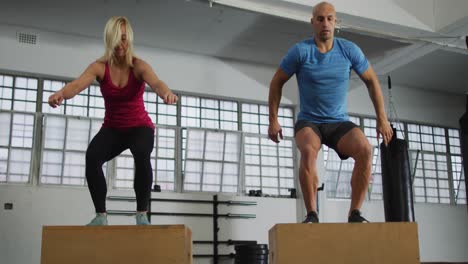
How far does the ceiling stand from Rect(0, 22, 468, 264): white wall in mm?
220

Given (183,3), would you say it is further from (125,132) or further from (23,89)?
(125,132)

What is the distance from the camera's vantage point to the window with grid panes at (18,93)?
338 inches

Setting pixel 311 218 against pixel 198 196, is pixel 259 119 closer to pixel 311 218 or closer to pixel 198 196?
pixel 198 196

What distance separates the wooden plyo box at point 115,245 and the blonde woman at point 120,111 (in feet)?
1.10

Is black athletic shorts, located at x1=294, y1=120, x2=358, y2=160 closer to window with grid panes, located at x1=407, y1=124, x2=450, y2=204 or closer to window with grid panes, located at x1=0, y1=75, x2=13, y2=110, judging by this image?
window with grid panes, located at x1=0, y1=75, x2=13, y2=110

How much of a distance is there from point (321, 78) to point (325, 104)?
0.14 meters

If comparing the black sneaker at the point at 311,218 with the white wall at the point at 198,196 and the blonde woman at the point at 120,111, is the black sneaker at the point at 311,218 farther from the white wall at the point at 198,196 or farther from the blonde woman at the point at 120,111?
the white wall at the point at 198,196

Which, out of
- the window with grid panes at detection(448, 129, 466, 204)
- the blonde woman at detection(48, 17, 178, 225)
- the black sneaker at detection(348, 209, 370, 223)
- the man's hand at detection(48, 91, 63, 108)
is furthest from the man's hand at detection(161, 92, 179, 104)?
the window with grid panes at detection(448, 129, 466, 204)

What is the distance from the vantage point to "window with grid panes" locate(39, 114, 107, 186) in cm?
852

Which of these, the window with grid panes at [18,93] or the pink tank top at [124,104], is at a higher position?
the window with grid panes at [18,93]

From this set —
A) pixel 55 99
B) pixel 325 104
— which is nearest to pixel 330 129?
pixel 325 104

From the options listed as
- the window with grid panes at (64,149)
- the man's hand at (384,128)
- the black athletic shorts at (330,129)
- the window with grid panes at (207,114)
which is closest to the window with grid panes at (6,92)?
the window with grid panes at (64,149)

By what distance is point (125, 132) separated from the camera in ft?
10.3

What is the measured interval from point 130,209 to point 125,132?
19.2 feet
